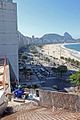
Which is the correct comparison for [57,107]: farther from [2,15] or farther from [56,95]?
[2,15]

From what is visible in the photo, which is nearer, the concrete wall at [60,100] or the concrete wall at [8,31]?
the concrete wall at [60,100]

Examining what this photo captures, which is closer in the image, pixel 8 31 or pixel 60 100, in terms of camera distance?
pixel 60 100

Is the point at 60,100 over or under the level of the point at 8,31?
under

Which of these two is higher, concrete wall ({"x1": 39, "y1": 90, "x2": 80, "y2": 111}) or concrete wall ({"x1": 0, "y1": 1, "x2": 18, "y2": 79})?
concrete wall ({"x1": 0, "y1": 1, "x2": 18, "y2": 79})

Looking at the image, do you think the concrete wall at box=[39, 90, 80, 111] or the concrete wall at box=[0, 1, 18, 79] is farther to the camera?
the concrete wall at box=[0, 1, 18, 79]

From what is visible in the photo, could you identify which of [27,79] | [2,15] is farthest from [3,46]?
[27,79]
